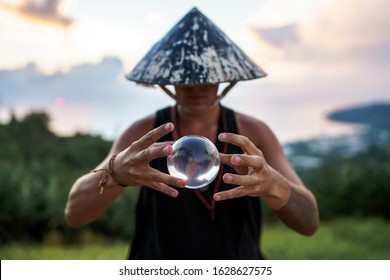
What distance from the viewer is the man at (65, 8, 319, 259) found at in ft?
10.0

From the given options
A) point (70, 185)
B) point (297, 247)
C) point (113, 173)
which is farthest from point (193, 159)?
point (70, 185)

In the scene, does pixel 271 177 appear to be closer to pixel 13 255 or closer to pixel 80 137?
pixel 13 255

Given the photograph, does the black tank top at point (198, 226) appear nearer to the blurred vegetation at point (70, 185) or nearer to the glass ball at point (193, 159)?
the glass ball at point (193, 159)

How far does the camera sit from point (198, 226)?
322cm

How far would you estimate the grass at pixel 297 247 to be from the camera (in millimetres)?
7258

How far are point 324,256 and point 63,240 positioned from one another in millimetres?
3340

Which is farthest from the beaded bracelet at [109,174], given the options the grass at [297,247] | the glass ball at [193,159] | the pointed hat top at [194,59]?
the grass at [297,247]

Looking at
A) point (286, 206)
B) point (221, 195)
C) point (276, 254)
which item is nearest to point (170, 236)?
point (286, 206)

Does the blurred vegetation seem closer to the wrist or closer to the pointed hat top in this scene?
the pointed hat top

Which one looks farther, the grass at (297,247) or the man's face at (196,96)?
the grass at (297,247)

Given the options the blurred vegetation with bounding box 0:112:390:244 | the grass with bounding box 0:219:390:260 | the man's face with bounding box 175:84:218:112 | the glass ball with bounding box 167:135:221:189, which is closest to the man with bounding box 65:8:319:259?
the man's face with bounding box 175:84:218:112

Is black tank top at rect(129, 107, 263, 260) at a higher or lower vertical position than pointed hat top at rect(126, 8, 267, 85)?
lower

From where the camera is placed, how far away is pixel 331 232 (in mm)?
8539

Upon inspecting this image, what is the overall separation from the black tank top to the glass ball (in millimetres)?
632
